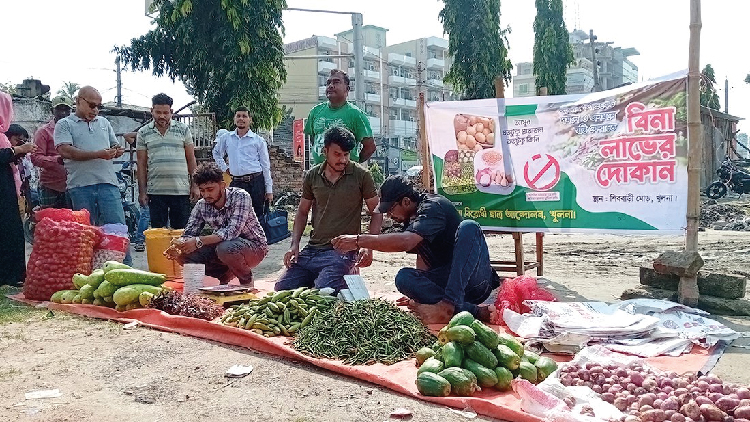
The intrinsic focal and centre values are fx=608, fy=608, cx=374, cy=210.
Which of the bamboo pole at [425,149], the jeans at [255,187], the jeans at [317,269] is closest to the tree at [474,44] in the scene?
the jeans at [255,187]

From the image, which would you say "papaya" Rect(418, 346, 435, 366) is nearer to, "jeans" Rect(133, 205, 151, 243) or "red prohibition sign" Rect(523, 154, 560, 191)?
"red prohibition sign" Rect(523, 154, 560, 191)

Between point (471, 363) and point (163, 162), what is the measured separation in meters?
4.58

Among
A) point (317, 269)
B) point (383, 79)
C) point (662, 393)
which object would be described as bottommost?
point (662, 393)

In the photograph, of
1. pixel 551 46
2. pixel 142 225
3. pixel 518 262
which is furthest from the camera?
Answer: pixel 551 46

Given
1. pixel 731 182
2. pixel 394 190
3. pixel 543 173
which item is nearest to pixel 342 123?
pixel 394 190

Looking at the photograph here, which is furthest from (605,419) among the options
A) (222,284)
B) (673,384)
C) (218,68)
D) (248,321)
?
(218,68)

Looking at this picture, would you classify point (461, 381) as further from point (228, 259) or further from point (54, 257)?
point (54, 257)

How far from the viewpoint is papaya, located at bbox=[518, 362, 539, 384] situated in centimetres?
320

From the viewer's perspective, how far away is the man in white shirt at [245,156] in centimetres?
755

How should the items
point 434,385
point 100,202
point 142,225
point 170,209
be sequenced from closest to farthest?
1. point 434,385
2. point 100,202
3. point 170,209
4. point 142,225

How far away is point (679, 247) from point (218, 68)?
1220 centimetres

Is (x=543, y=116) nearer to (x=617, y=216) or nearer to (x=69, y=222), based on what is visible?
(x=617, y=216)

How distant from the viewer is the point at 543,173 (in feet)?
18.8

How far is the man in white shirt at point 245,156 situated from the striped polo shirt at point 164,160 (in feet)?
3.08
